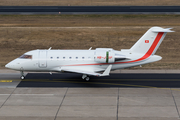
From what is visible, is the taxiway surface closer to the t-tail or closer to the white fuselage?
the white fuselage

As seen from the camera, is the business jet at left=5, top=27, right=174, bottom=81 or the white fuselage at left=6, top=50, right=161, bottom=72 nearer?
the business jet at left=5, top=27, right=174, bottom=81

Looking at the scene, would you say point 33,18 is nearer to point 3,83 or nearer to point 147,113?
point 3,83

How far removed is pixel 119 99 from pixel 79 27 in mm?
31889

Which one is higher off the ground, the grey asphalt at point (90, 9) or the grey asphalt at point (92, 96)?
the grey asphalt at point (90, 9)

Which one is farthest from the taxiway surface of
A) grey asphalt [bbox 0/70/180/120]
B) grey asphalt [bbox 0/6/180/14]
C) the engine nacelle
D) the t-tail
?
grey asphalt [bbox 0/6/180/14]

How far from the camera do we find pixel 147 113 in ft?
79.5

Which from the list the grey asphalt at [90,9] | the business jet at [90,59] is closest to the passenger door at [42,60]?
the business jet at [90,59]

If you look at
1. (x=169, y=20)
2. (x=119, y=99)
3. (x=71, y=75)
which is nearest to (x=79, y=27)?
(x=169, y=20)

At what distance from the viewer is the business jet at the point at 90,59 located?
31797mm

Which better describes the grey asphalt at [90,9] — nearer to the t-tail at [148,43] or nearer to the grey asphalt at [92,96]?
the grey asphalt at [92,96]

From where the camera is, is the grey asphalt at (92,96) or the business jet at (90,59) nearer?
the grey asphalt at (92,96)

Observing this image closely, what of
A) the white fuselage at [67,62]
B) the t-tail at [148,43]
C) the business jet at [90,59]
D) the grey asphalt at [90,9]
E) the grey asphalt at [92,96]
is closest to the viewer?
the grey asphalt at [92,96]

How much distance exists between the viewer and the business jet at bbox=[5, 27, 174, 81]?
31.8m
